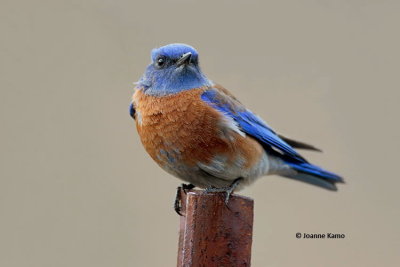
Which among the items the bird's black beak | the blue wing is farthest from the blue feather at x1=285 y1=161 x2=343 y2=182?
the bird's black beak

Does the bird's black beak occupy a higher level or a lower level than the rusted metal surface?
higher

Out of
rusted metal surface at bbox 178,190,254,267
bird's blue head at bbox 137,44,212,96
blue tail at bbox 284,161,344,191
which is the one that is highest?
bird's blue head at bbox 137,44,212,96

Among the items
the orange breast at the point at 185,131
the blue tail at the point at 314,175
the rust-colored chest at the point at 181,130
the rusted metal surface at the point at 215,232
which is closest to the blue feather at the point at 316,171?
the blue tail at the point at 314,175

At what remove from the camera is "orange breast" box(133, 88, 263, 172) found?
4766 mm

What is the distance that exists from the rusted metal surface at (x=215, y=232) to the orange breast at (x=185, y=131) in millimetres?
1534

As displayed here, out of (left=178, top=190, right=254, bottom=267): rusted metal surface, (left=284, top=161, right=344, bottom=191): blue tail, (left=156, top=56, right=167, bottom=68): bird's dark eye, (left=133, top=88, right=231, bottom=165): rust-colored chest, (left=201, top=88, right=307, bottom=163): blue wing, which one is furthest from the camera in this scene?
(left=284, top=161, right=344, bottom=191): blue tail

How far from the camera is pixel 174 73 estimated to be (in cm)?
523

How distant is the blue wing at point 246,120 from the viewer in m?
5.14

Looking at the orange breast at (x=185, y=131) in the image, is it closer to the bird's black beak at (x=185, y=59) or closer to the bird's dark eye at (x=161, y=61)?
the bird's black beak at (x=185, y=59)

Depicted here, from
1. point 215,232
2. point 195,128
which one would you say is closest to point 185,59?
point 195,128

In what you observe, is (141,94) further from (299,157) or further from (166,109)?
(299,157)

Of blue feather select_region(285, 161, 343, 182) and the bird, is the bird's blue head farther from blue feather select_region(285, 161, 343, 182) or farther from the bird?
blue feather select_region(285, 161, 343, 182)

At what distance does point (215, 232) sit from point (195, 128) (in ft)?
5.89

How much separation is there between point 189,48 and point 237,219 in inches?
95.6
